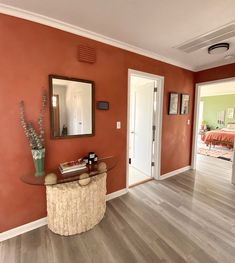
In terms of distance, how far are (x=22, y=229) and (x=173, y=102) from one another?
320cm

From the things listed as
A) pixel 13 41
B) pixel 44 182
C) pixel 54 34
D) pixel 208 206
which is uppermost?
pixel 54 34

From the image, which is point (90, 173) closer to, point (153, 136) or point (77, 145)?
point (77, 145)

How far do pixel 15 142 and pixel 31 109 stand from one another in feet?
1.32

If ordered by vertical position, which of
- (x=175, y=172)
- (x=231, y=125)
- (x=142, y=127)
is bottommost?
(x=175, y=172)

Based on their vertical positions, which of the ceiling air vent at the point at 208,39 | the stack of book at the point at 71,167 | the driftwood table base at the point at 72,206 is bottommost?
the driftwood table base at the point at 72,206

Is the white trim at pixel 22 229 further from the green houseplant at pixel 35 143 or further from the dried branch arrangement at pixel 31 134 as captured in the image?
the dried branch arrangement at pixel 31 134

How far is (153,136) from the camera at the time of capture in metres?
3.23

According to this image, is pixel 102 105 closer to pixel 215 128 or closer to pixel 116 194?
pixel 116 194

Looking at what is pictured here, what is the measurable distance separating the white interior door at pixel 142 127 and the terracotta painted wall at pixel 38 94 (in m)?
0.87

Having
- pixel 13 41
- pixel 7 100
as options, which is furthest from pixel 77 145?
pixel 13 41

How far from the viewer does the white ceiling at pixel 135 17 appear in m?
1.53

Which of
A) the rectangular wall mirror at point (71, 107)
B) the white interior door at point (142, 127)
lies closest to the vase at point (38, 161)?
the rectangular wall mirror at point (71, 107)

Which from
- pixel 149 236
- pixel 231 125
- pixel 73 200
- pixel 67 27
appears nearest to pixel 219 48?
pixel 67 27

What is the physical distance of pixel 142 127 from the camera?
3.53 m
